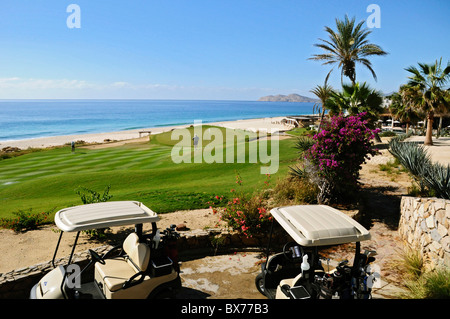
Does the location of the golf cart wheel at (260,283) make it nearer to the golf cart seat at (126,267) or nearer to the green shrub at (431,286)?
the golf cart seat at (126,267)

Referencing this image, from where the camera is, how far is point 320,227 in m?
5.05

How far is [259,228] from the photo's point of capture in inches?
348

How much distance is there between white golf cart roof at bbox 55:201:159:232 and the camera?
5.26 metres

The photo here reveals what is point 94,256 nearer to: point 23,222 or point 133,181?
point 23,222

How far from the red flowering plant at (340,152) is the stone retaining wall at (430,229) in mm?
2172

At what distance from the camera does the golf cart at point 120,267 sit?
518cm

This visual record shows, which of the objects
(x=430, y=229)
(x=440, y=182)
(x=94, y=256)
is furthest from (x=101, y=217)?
(x=440, y=182)

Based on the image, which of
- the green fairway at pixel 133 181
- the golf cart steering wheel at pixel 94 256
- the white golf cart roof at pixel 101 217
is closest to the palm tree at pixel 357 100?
the green fairway at pixel 133 181

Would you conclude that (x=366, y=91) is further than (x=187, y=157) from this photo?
No

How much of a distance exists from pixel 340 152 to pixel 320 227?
531 centimetres

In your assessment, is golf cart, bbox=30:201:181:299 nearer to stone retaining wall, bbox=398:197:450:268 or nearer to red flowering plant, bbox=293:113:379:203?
stone retaining wall, bbox=398:197:450:268

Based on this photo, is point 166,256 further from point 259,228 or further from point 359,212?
point 359,212
